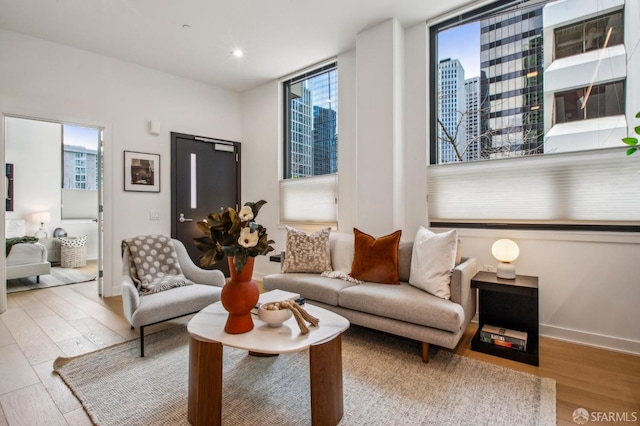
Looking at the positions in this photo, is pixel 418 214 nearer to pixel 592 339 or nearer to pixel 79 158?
pixel 592 339

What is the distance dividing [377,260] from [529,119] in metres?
1.92

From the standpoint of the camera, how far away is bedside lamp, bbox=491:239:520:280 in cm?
242

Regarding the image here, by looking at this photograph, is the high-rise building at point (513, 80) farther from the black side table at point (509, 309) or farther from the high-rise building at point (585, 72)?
the black side table at point (509, 309)

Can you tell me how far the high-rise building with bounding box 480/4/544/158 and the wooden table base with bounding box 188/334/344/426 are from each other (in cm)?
256

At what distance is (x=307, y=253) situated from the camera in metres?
3.13

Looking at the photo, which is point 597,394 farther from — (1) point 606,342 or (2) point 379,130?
(2) point 379,130

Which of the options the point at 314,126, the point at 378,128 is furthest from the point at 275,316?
the point at 314,126

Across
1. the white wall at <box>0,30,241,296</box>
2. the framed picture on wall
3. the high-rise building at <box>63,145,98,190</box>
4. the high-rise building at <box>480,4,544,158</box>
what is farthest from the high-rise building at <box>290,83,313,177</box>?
the high-rise building at <box>63,145,98,190</box>

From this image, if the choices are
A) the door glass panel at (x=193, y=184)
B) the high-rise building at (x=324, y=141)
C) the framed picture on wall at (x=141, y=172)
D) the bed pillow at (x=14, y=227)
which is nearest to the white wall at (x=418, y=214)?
the high-rise building at (x=324, y=141)

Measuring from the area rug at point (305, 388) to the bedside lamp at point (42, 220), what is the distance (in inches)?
195

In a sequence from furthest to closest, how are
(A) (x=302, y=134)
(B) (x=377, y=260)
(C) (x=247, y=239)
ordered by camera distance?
(A) (x=302, y=134), (B) (x=377, y=260), (C) (x=247, y=239)

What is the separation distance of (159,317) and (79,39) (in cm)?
337

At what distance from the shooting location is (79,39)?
348cm

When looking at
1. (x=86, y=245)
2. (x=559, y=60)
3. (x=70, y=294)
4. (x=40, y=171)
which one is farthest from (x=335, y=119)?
(x=40, y=171)
